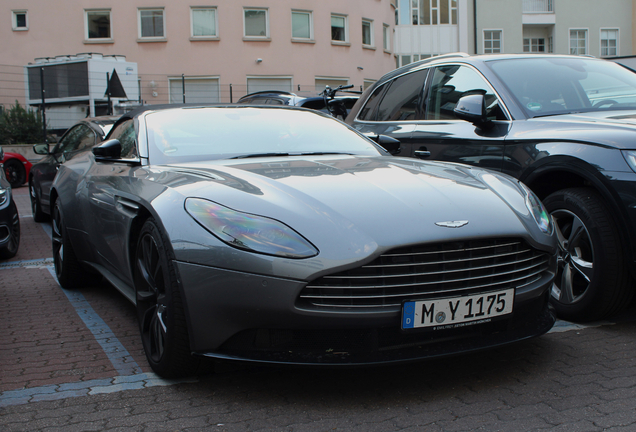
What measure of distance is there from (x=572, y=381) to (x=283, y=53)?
1069 inches

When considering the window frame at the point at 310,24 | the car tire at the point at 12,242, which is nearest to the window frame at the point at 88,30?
the window frame at the point at 310,24

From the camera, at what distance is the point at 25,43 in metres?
27.4

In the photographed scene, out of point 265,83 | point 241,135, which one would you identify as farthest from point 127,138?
point 265,83

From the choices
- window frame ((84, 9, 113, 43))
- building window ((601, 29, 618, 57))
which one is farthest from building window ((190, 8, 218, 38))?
building window ((601, 29, 618, 57))

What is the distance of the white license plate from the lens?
262 cm

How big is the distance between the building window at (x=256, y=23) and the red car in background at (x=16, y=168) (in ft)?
52.3

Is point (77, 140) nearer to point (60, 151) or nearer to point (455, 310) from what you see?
point (60, 151)

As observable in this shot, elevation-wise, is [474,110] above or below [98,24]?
below

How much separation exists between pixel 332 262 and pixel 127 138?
2362 millimetres

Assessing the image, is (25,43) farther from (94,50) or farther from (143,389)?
(143,389)

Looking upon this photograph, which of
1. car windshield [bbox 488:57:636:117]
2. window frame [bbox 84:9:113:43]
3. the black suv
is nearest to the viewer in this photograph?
the black suv

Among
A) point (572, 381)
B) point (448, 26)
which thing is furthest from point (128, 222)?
point (448, 26)

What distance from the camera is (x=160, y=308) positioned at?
10.1 feet

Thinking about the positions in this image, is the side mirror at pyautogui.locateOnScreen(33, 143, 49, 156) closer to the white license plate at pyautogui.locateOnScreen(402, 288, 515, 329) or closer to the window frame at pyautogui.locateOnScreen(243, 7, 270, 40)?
the white license plate at pyautogui.locateOnScreen(402, 288, 515, 329)
